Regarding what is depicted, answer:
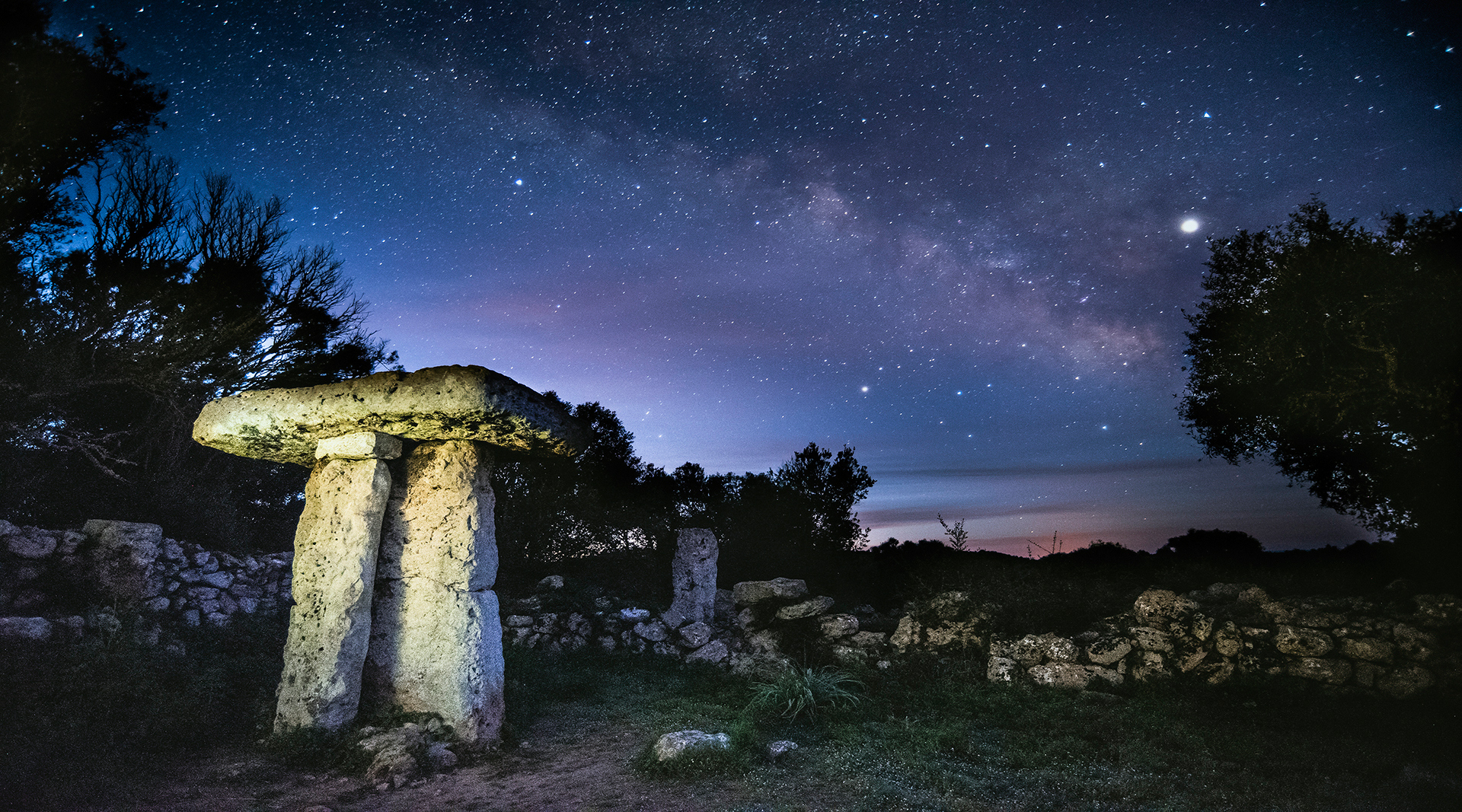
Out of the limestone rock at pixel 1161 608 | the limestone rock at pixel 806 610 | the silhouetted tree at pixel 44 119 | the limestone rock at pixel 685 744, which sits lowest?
the limestone rock at pixel 685 744

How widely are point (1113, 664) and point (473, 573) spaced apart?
749 centimetres

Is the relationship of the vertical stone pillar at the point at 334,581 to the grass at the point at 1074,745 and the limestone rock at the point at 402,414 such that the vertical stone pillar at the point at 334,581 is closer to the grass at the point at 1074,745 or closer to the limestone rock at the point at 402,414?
the limestone rock at the point at 402,414

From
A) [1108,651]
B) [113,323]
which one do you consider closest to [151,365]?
[113,323]

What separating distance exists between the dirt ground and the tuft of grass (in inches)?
61.2

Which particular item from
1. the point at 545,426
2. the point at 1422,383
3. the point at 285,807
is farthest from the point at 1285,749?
the point at 285,807

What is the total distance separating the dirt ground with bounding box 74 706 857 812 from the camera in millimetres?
4539

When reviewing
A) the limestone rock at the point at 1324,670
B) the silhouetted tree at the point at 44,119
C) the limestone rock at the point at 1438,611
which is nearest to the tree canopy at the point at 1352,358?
the limestone rock at the point at 1438,611

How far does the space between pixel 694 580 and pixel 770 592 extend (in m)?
1.79

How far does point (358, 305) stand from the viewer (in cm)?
1463

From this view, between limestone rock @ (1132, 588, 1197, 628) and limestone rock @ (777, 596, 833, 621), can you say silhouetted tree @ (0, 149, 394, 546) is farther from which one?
limestone rock @ (1132, 588, 1197, 628)

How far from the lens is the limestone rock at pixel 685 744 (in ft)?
17.2

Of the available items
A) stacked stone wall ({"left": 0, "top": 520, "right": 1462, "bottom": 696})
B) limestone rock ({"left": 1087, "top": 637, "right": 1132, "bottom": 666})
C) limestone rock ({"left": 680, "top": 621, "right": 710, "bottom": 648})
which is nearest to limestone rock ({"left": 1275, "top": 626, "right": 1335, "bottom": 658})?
stacked stone wall ({"left": 0, "top": 520, "right": 1462, "bottom": 696})

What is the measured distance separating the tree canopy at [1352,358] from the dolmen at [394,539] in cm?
1046

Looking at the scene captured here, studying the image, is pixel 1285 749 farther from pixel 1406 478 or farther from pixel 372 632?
pixel 372 632
